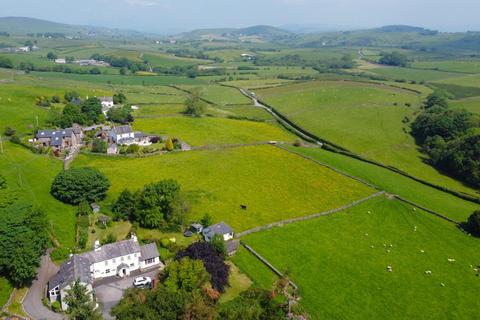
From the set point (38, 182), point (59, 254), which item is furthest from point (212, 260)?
point (38, 182)

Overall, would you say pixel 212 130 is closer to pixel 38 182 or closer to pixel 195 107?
pixel 195 107

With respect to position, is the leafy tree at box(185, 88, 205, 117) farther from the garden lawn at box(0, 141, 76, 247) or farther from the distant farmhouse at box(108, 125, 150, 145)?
the garden lawn at box(0, 141, 76, 247)

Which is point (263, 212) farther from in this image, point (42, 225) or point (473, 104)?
point (473, 104)

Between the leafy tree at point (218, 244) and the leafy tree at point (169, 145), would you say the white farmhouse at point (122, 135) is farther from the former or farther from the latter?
the leafy tree at point (218, 244)

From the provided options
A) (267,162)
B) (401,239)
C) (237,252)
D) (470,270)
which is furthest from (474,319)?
(267,162)

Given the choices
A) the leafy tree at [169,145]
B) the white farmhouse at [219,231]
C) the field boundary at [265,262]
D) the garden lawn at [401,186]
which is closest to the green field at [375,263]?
the field boundary at [265,262]

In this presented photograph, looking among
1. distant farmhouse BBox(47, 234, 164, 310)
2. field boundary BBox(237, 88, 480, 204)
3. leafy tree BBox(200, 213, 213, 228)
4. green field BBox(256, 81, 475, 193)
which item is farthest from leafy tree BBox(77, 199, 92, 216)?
green field BBox(256, 81, 475, 193)
